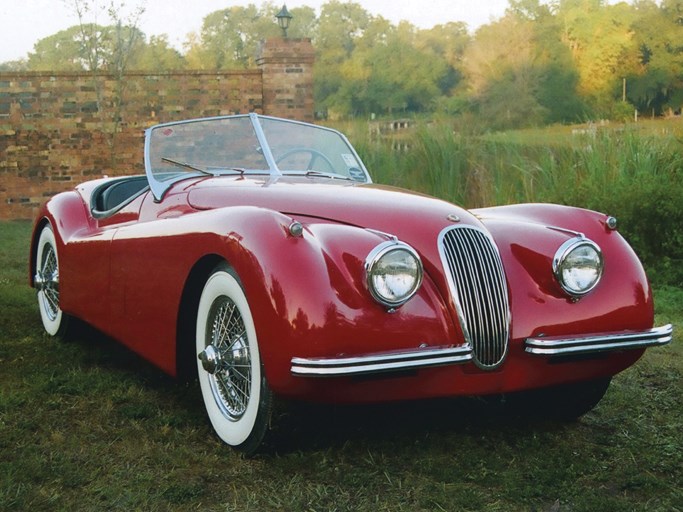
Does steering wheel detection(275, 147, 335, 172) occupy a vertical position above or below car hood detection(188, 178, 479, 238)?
above

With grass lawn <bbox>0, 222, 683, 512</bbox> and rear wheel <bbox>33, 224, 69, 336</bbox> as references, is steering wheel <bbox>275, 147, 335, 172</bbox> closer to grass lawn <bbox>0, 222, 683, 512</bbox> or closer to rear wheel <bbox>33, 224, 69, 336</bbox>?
Answer: grass lawn <bbox>0, 222, 683, 512</bbox>

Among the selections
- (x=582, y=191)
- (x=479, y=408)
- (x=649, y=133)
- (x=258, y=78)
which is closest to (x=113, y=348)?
(x=479, y=408)

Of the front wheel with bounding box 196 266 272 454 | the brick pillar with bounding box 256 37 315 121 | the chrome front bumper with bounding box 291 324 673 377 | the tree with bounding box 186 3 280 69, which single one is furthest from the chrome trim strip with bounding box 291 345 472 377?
the tree with bounding box 186 3 280 69

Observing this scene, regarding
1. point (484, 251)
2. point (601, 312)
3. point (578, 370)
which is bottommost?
point (578, 370)

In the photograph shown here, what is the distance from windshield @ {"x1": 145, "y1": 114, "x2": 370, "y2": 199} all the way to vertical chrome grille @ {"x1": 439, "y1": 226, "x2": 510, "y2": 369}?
1407 mm

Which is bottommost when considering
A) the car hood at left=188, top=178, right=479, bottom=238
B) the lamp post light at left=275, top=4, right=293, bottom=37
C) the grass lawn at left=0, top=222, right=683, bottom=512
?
the grass lawn at left=0, top=222, right=683, bottom=512

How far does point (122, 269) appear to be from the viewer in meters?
4.20

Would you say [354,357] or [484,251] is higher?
[484,251]

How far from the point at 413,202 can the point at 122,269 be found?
5.10 feet

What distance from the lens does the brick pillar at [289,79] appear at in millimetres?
13820

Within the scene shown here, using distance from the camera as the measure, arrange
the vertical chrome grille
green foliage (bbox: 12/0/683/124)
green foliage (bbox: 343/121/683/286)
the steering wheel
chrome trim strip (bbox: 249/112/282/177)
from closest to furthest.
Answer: the vertical chrome grille < chrome trim strip (bbox: 249/112/282/177) < the steering wheel < green foliage (bbox: 343/121/683/286) < green foliage (bbox: 12/0/683/124)

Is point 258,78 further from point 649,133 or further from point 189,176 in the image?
point 189,176

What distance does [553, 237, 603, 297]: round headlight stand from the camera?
3.26m

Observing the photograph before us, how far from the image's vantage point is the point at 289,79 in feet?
45.4
